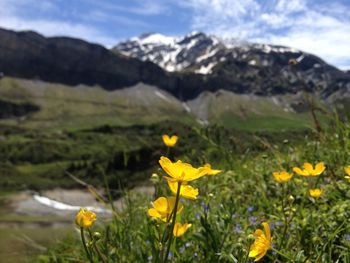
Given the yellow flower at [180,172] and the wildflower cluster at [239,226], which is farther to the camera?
the wildflower cluster at [239,226]

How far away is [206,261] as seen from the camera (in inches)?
105

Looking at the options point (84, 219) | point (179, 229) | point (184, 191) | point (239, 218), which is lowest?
point (239, 218)

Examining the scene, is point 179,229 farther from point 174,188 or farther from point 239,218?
point 239,218

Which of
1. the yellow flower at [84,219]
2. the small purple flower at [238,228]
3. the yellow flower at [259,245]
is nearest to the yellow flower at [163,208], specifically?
the yellow flower at [84,219]

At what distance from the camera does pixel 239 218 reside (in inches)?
130

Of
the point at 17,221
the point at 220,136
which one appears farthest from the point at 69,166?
the point at 220,136

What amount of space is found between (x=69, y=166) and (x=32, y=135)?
55313 millimetres

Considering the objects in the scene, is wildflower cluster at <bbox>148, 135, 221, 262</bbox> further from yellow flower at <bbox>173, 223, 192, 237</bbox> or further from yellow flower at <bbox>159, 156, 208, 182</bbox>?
yellow flower at <bbox>173, 223, 192, 237</bbox>

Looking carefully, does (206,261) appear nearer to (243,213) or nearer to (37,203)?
(243,213)

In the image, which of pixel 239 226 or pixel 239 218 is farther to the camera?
pixel 239 218

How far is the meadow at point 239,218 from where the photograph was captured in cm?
188

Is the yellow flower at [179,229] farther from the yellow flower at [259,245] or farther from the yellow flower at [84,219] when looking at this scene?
the yellow flower at [84,219]

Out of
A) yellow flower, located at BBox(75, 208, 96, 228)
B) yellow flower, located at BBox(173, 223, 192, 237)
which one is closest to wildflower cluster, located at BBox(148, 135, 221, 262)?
yellow flower, located at BBox(173, 223, 192, 237)

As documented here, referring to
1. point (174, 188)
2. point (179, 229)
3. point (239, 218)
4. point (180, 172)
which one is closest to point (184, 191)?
point (174, 188)
